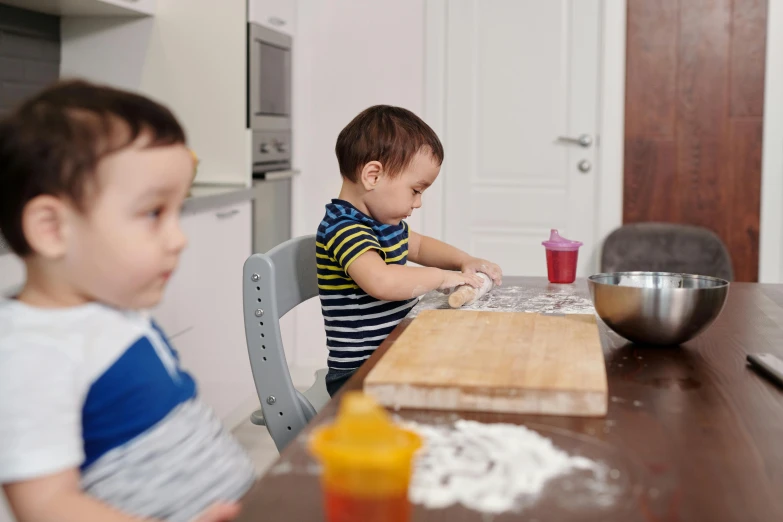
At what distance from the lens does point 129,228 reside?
0.80 metres

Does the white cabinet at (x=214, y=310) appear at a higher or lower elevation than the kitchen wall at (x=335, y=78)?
lower

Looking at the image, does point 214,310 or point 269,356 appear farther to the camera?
point 214,310

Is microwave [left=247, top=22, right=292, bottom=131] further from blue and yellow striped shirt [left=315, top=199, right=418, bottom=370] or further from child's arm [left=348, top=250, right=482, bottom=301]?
child's arm [left=348, top=250, right=482, bottom=301]

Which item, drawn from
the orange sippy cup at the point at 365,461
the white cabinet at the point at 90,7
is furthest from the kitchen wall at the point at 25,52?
the orange sippy cup at the point at 365,461

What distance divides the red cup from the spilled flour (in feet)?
3.17

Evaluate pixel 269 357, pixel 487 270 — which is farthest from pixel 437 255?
pixel 269 357

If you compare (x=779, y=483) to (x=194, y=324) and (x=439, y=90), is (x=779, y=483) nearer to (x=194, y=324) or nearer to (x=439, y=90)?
(x=194, y=324)

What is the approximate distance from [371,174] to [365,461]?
3.86 feet

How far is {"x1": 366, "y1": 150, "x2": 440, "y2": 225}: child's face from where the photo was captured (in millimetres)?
1710

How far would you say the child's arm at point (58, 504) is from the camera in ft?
2.48

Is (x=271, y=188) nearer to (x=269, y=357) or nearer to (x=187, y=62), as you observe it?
(x=187, y=62)

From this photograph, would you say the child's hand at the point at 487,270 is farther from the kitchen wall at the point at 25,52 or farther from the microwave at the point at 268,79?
the microwave at the point at 268,79

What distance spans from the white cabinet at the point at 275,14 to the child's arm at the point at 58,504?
2.80m

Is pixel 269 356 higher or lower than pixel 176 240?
lower
